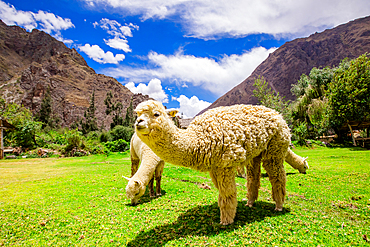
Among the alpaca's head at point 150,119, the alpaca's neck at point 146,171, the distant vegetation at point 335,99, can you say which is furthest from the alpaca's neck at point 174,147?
the distant vegetation at point 335,99

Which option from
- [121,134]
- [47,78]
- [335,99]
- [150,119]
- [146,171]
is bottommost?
[146,171]

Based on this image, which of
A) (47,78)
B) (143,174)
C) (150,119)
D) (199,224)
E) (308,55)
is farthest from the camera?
(308,55)

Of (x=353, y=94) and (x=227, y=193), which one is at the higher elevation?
(x=353, y=94)

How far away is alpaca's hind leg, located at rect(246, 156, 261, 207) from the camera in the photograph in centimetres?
479

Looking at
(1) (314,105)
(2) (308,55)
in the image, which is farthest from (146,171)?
(2) (308,55)

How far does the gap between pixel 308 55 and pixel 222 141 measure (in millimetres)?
129134

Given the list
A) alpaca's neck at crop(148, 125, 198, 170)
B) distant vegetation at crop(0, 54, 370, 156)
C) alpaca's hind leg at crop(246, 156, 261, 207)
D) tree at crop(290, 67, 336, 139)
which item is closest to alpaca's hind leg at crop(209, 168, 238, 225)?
alpaca's neck at crop(148, 125, 198, 170)

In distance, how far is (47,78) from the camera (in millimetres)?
88750

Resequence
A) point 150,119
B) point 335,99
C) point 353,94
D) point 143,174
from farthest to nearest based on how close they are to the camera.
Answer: point 335,99
point 353,94
point 143,174
point 150,119

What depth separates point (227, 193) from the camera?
149 inches

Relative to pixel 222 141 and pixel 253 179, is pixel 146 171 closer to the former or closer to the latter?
pixel 222 141

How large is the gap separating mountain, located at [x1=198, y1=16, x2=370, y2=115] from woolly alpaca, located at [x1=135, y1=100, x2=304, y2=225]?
9535cm

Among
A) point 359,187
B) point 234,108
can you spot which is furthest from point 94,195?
point 359,187

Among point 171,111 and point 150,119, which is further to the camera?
point 171,111
